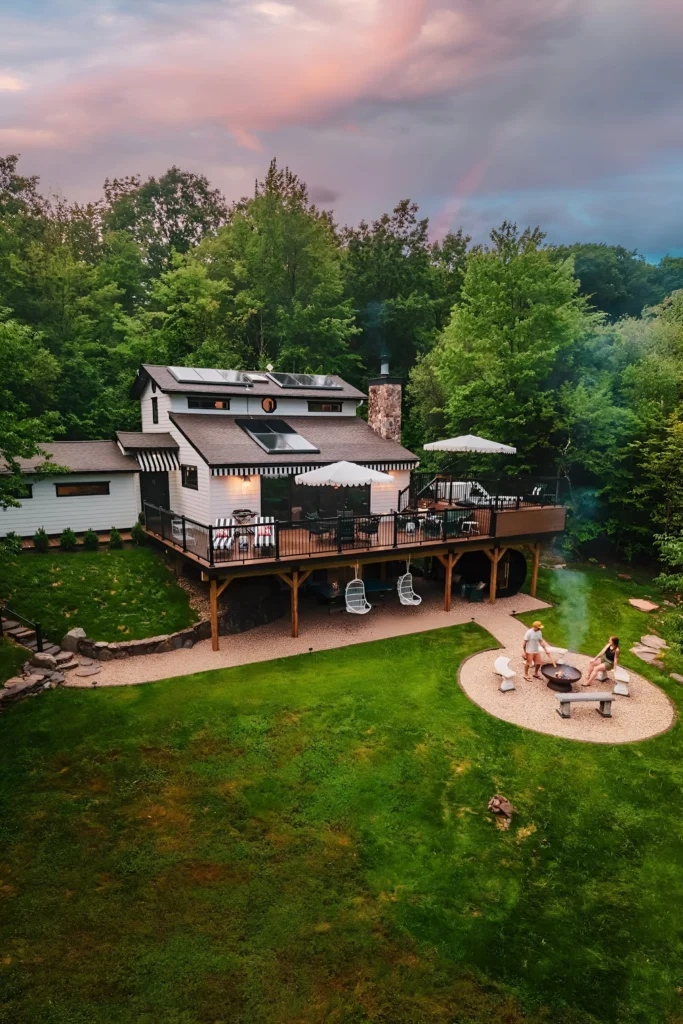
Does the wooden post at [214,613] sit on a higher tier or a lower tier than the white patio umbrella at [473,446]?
lower

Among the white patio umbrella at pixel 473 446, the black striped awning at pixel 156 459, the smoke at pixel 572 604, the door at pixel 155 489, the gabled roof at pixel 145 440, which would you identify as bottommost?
the smoke at pixel 572 604

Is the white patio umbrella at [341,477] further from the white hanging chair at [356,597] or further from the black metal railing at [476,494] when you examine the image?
the black metal railing at [476,494]

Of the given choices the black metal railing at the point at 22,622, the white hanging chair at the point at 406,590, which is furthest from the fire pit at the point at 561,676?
the black metal railing at the point at 22,622

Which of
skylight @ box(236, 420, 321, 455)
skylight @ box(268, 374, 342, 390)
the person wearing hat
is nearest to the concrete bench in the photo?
the person wearing hat

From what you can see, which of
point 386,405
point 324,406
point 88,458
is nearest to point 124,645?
point 88,458

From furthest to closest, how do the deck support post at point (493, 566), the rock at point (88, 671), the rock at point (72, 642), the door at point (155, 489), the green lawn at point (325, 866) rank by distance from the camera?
the door at point (155, 489) → the deck support post at point (493, 566) → the rock at point (72, 642) → the rock at point (88, 671) → the green lawn at point (325, 866)

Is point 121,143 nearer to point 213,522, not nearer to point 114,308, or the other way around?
point 114,308

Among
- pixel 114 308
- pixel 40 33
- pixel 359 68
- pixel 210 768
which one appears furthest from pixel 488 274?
pixel 210 768

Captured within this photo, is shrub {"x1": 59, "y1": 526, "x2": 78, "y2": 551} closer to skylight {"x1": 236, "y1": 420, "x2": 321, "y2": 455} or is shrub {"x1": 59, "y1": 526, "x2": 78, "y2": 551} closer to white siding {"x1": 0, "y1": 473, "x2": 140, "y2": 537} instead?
white siding {"x1": 0, "y1": 473, "x2": 140, "y2": 537}
